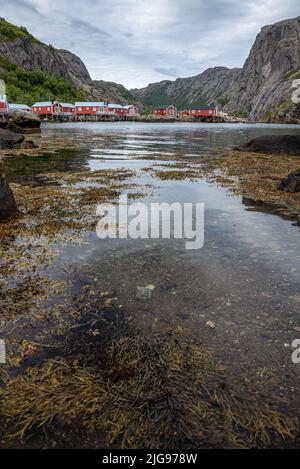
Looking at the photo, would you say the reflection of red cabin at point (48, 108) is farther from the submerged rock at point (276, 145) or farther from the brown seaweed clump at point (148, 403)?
the brown seaweed clump at point (148, 403)

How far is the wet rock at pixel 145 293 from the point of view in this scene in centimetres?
572

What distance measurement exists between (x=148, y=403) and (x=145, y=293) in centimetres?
241

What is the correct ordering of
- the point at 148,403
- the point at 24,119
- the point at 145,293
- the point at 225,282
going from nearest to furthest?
1. the point at 148,403
2. the point at 145,293
3. the point at 225,282
4. the point at 24,119

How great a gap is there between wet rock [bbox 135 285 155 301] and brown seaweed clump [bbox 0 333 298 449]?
1394 millimetres

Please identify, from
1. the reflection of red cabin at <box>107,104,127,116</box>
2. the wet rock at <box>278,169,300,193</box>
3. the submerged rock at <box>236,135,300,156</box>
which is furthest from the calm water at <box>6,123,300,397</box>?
the reflection of red cabin at <box>107,104,127,116</box>

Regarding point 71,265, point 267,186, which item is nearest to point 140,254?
point 71,265

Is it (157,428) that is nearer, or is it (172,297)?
(157,428)

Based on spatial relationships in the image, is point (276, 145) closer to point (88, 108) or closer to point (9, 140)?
point (9, 140)

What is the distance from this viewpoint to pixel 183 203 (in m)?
12.3

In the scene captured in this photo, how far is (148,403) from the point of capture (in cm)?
361

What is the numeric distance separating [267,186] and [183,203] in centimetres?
525

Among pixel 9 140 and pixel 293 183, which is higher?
pixel 9 140

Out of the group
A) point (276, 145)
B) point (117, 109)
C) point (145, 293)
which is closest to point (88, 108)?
point (117, 109)

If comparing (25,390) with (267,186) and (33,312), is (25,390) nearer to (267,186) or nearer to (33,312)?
(33,312)
